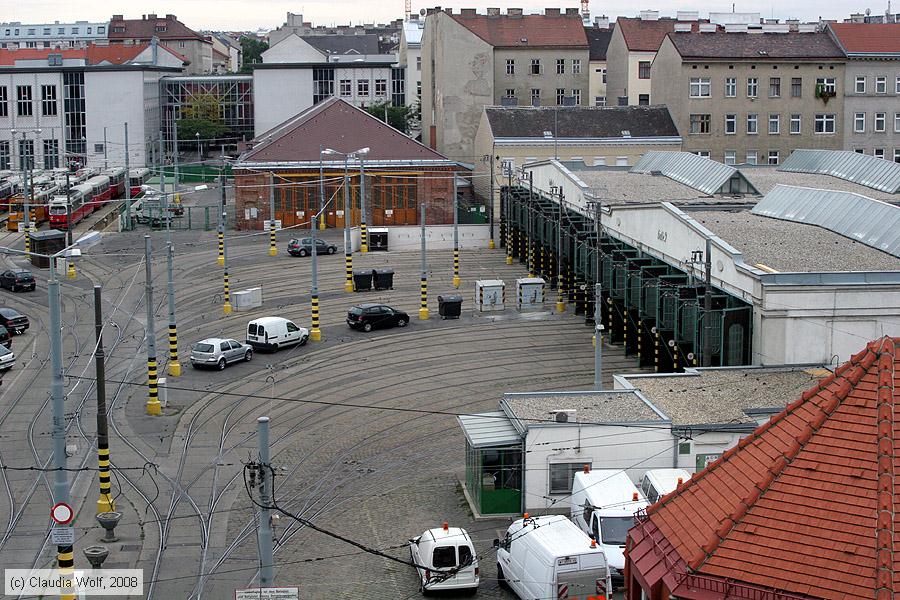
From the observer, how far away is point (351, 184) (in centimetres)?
7538

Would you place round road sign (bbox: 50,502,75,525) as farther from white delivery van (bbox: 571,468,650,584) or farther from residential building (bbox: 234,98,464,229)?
residential building (bbox: 234,98,464,229)

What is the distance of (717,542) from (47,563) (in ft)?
52.5

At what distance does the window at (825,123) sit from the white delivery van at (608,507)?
54977mm

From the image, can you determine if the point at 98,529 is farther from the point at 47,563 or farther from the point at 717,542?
the point at 717,542

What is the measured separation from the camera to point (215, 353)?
1683 inches

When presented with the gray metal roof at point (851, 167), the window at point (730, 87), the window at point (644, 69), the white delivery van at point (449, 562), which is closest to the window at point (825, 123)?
the window at point (730, 87)

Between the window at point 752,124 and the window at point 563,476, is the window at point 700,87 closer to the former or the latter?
the window at point 752,124

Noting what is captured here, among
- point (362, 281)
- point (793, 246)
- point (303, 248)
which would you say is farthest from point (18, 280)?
point (793, 246)

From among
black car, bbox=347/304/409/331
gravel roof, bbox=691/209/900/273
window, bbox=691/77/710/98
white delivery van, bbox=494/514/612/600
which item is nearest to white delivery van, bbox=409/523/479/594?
white delivery van, bbox=494/514/612/600

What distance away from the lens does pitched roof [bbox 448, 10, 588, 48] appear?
90062 mm

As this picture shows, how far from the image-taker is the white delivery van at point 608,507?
999 inches

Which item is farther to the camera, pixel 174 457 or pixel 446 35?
pixel 446 35

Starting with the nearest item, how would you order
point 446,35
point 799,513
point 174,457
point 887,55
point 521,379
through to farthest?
point 799,513, point 174,457, point 521,379, point 887,55, point 446,35

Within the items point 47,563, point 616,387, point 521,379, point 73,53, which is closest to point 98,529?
point 47,563
